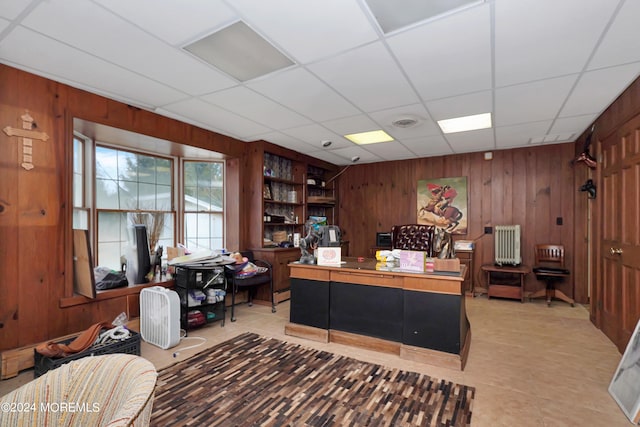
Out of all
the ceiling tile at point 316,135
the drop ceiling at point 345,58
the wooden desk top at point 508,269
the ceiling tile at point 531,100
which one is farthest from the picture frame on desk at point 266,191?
the wooden desk top at point 508,269

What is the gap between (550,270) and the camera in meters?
4.79

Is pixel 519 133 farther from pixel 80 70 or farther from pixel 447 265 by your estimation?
pixel 80 70

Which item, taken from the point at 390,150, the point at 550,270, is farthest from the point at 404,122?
the point at 550,270

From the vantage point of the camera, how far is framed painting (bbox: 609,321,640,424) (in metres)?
2.02

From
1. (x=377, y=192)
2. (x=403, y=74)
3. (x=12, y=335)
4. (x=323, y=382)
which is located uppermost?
(x=403, y=74)

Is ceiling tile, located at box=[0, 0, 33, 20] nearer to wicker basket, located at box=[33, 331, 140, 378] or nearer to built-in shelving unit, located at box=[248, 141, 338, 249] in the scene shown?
wicker basket, located at box=[33, 331, 140, 378]

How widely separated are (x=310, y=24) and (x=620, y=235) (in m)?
3.52

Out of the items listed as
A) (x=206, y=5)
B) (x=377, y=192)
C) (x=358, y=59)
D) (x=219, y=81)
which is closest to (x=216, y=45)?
(x=206, y=5)

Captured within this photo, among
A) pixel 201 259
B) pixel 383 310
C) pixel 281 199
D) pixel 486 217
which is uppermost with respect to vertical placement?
pixel 281 199

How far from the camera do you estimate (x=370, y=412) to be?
6.84 ft

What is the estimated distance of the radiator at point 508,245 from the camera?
16.8ft

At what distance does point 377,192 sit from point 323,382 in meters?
4.73

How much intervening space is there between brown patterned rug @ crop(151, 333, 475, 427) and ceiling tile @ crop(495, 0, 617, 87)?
2.55 metres

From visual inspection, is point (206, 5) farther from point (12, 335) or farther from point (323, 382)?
point (12, 335)
